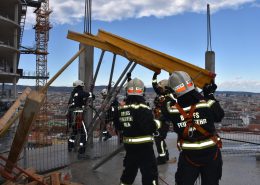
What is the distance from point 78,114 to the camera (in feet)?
29.3

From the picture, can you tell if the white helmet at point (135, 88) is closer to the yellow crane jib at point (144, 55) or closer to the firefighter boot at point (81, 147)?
the yellow crane jib at point (144, 55)

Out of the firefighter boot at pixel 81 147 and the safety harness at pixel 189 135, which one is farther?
the firefighter boot at pixel 81 147

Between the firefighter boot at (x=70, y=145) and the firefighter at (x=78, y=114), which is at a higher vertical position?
the firefighter at (x=78, y=114)

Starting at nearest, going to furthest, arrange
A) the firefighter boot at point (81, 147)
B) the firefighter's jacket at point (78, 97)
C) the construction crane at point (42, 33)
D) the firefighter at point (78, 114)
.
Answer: the firefighter boot at point (81, 147) < the firefighter at point (78, 114) < the firefighter's jacket at point (78, 97) < the construction crane at point (42, 33)

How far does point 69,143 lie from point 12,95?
18137mm

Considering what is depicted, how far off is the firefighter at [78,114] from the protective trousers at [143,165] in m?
3.20

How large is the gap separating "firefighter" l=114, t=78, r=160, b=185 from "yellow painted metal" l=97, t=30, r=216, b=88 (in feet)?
4.07

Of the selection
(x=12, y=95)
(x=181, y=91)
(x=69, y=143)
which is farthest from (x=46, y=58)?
(x=181, y=91)

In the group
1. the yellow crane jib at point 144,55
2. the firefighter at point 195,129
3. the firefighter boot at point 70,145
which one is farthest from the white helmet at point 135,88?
the firefighter boot at point 70,145

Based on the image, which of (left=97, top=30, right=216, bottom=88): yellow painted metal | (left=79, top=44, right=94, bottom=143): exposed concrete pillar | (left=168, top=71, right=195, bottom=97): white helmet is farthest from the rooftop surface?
(left=168, top=71, right=195, bottom=97): white helmet

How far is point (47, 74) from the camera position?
7169 centimetres

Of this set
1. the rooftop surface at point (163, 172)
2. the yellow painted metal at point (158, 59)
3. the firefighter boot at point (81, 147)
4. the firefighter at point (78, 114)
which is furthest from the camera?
the firefighter at point (78, 114)

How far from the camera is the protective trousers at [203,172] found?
4.57 metres

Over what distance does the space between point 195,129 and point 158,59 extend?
2.61 metres
